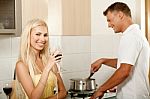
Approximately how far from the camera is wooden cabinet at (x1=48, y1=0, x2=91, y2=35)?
9.89 ft

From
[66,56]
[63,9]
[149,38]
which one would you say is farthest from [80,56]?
[149,38]

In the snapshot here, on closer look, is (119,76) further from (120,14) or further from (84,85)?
(120,14)

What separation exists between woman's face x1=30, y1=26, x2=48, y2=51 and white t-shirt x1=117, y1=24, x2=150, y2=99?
687 millimetres

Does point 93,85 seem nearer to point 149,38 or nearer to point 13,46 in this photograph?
point 13,46

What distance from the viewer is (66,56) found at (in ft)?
10.6

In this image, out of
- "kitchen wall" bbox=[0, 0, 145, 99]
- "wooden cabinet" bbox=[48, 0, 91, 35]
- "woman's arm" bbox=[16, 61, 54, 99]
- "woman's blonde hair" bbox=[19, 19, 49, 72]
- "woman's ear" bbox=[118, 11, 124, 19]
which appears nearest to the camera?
"woman's arm" bbox=[16, 61, 54, 99]

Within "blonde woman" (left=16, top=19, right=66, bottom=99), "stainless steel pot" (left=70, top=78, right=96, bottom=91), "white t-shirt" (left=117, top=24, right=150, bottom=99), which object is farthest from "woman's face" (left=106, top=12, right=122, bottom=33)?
"blonde woman" (left=16, top=19, right=66, bottom=99)

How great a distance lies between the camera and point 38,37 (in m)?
2.20

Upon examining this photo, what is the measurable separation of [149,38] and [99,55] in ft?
2.15

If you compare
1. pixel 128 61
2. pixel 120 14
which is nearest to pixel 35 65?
pixel 128 61

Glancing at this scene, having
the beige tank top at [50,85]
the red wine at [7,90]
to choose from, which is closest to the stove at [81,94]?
the beige tank top at [50,85]

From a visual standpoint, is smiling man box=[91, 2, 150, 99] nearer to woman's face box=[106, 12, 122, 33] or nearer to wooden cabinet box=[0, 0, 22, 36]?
woman's face box=[106, 12, 122, 33]

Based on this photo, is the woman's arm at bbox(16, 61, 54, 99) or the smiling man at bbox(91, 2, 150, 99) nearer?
the woman's arm at bbox(16, 61, 54, 99)

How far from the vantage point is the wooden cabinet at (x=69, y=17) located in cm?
301
